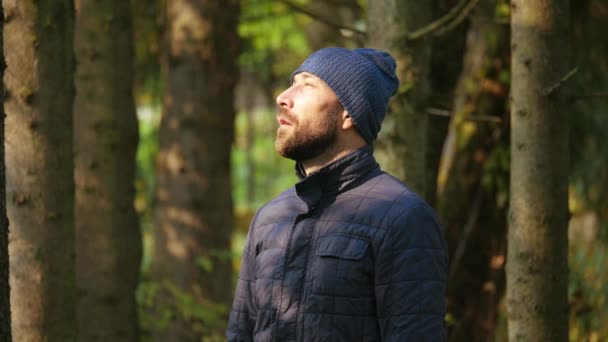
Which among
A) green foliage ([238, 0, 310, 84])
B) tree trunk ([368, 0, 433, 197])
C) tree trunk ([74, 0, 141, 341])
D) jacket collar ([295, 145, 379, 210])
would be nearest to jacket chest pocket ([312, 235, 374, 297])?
jacket collar ([295, 145, 379, 210])

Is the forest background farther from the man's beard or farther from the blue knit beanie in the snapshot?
the man's beard

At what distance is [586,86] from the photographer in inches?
318

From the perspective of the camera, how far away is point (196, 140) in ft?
30.8

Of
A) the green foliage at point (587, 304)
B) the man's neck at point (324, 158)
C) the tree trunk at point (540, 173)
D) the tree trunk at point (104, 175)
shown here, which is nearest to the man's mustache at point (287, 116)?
the man's neck at point (324, 158)

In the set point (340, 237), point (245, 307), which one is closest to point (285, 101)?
point (340, 237)

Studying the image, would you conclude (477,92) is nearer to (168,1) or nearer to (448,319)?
(448,319)

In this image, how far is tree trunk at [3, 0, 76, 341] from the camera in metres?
4.08

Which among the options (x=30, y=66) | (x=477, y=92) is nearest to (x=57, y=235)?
(x=30, y=66)

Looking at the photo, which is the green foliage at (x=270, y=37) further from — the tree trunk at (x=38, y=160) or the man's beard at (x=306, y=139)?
the man's beard at (x=306, y=139)

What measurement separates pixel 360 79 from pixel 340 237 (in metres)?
0.62

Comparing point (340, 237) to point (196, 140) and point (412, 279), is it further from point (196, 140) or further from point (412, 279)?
point (196, 140)

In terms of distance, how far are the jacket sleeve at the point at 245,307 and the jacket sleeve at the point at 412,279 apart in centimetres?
57

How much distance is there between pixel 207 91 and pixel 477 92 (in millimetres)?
2704

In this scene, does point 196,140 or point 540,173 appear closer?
point 540,173
